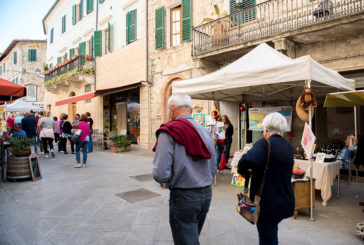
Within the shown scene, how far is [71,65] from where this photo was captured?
18.0 meters

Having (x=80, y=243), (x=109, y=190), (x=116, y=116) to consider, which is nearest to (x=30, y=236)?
(x=80, y=243)

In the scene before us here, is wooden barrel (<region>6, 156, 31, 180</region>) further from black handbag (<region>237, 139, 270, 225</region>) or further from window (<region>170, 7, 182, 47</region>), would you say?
window (<region>170, 7, 182, 47</region>)

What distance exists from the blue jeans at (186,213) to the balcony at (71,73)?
15843mm

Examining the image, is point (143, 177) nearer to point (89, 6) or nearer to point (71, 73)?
point (71, 73)

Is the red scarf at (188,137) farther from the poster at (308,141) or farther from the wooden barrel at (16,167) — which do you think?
the wooden barrel at (16,167)

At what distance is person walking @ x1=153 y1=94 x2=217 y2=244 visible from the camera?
75.6 inches

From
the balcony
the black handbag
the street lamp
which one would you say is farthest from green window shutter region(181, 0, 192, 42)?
the black handbag

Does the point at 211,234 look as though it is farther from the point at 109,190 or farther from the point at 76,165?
the point at 76,165

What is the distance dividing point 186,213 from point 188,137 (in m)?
0.57

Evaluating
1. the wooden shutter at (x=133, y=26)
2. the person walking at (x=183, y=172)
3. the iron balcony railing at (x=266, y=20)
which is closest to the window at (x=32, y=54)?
the wooden shutter at (x=133, y=26)

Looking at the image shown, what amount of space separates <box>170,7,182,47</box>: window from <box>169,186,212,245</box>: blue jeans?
428 inches

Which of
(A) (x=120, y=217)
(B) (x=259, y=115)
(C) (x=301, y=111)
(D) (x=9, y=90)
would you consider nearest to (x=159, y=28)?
(B) (x=259, y=115)

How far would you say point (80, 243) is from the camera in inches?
125

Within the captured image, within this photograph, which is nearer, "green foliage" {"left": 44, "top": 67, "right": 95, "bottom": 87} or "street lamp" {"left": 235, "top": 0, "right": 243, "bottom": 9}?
"street lamp" {"left": 235, "top": 0, "right": 243, "bottom": 9}
